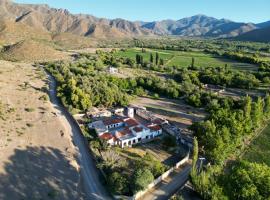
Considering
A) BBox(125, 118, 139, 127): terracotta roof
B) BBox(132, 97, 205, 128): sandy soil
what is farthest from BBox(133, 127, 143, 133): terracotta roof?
BBox(132, 97, 205, 128): sandy soil

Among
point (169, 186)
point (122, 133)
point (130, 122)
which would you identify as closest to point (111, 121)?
point (130, 122)

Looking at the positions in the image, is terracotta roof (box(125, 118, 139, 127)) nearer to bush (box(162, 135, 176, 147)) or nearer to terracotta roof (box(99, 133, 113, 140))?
terracotta roof (box(99, 133, 113, 140))

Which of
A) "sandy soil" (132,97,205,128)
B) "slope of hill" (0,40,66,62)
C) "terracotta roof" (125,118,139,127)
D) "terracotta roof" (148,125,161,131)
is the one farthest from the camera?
"slope of hill" (0,40,66,62)

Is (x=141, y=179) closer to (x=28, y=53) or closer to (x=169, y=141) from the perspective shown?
(x=169, y=141)

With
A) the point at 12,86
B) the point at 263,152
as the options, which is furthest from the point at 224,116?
the point at 12,86

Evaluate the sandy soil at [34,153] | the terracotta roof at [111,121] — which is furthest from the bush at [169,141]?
the sandy soil at [34,153]

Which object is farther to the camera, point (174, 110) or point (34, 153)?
point (174, 110)

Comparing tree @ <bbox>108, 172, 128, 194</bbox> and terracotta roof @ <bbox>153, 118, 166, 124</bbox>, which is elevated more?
terracotta roof @ <bbox>153, 118, 166, 124</bbox>
